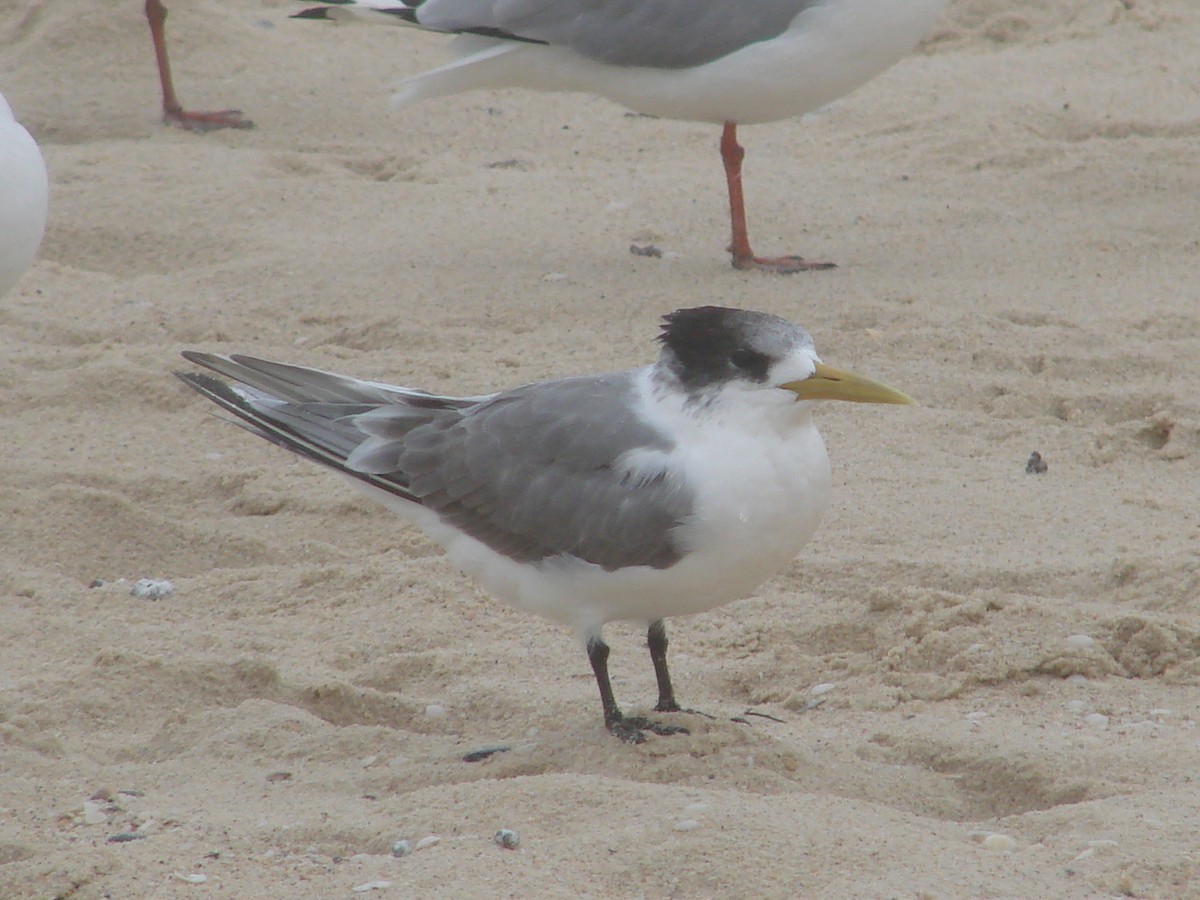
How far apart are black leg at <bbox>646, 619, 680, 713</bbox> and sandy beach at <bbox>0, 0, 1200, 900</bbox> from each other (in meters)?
0.16

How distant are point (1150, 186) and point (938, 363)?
79.3 inches

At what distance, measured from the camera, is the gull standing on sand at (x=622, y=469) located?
345 cm

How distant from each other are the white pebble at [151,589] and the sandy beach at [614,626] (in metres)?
0.06

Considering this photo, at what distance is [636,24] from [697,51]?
282 mm

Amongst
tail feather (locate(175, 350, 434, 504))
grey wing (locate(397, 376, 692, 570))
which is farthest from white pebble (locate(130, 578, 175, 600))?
grey wing (locate(397, 376, 692, 570))

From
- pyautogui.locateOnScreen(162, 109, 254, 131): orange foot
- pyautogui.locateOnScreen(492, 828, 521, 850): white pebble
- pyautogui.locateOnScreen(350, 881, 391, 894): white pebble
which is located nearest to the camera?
pyautogui.locateOnScreen(350, 881, 391, 894): white pebble

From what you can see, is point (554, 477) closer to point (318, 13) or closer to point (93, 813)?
point (93, 813)

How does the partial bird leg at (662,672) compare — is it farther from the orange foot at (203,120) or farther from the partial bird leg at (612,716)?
the orange foot at (203,120)

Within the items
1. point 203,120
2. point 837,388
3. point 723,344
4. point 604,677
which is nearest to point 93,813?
point 604,677

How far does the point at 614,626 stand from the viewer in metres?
4.68

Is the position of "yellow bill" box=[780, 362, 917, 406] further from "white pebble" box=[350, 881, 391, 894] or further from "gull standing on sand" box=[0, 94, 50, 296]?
"gull standing on sand" box=[0, 94, 50, 296]

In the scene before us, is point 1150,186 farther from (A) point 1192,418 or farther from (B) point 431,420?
(B) point 431,420

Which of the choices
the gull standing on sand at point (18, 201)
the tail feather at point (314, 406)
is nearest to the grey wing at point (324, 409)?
the tail feather at point (314, 406)

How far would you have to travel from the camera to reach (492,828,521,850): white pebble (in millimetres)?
3258
